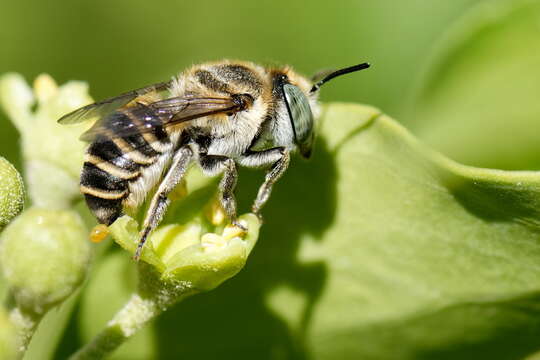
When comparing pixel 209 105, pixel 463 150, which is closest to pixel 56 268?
pixel 209 105

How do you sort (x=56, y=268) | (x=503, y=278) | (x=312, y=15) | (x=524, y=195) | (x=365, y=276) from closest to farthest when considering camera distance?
(x=56, y=268) < (x=524, y=195) < (x=503, y=278) < (x=365, y=276) < (x=312, y=15)

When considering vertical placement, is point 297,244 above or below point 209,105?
below

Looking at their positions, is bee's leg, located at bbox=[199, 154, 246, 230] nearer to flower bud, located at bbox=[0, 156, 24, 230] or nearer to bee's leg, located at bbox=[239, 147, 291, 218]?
bee's leg, located at bbox=[239, 147, 291, 218]

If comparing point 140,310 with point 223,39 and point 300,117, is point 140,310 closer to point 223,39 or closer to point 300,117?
point 300,117

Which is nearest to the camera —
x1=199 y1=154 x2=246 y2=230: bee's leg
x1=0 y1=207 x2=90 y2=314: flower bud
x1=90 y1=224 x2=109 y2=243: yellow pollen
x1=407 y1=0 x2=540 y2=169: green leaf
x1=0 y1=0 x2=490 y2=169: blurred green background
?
x1=0 y1=207 x2=90 y2=314: flower bud

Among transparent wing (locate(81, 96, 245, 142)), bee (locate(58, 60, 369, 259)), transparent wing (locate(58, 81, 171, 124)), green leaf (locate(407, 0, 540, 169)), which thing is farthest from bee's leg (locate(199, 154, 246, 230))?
green leaf (locate(407, 0, 540, 169))

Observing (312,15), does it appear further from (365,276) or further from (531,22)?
(365,276)
